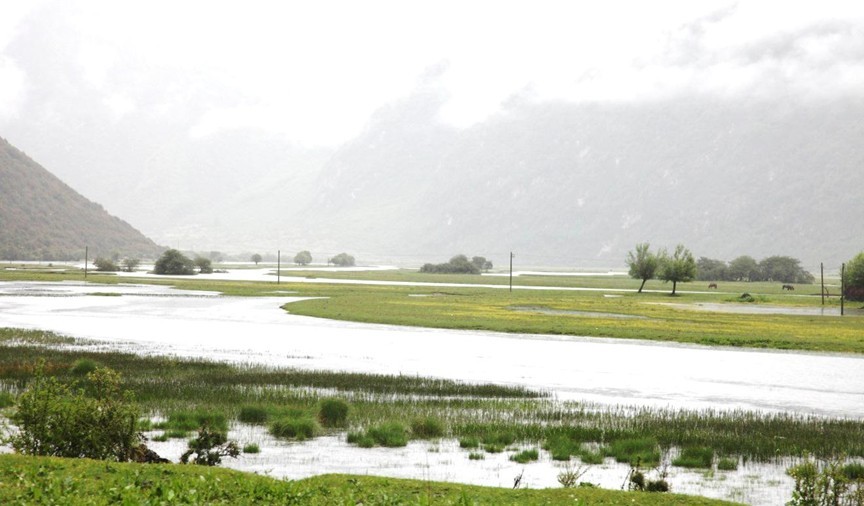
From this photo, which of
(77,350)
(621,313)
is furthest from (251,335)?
(621,313)

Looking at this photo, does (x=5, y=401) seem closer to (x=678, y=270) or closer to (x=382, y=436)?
(x=382, y=436)

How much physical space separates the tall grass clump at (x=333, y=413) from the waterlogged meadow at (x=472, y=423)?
27 millimetres

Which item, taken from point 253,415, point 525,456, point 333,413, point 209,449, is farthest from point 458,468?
point 253,415

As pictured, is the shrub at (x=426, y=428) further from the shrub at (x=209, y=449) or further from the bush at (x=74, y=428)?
the bush at (x=74, y=428)

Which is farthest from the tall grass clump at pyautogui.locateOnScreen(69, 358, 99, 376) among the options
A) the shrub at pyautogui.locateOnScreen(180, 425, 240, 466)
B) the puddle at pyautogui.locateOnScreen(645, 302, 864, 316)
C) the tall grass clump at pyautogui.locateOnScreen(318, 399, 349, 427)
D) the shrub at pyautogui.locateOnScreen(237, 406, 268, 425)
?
the puddle at pyautogui.locateOnScreen(645, 302, 864, 316)

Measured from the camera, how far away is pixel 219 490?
13.6 metres

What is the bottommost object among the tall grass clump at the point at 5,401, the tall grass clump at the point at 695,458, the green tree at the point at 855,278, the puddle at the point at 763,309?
the tall grass clump at the point at 695,458

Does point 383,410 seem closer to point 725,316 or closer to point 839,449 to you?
point 839,449

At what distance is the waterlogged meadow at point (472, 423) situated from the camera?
20156mm

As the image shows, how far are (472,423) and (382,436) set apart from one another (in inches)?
120

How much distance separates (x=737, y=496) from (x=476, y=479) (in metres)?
5.12

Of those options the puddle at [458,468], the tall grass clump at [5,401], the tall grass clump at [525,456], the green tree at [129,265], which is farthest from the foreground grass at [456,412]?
the green tree at [129,265]

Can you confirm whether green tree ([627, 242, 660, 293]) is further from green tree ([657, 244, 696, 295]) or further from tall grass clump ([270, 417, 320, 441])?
tall grass clump ([270, 417, 320, 441])

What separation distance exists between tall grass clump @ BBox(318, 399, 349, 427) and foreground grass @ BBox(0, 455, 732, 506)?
25.2ft
